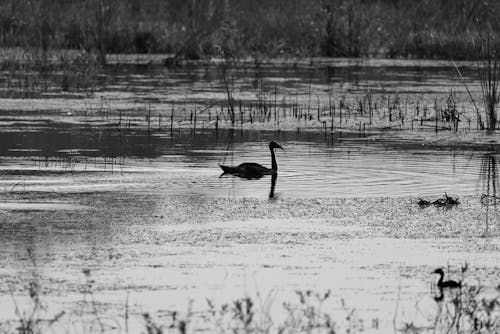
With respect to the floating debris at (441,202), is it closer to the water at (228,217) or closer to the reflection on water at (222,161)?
the water at (228,217)

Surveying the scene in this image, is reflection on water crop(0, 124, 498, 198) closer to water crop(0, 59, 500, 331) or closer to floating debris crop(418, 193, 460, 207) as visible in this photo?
water crop(0, 59, 500, 331)

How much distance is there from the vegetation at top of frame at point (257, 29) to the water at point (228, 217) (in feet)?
33.6

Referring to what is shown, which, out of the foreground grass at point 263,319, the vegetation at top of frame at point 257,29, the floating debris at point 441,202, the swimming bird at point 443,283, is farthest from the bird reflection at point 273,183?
the vegetation at top of frame at point 257,29

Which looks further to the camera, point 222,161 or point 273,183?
point 222,161

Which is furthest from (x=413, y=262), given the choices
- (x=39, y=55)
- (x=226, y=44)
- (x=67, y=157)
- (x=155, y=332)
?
(x=226, y=44)

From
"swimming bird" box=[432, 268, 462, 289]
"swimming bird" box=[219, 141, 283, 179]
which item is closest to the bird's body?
"swimming bird" box=[219, 141, 283, 179]

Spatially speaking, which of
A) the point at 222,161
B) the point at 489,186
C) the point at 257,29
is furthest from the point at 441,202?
the point at 257,29

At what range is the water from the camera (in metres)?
6.98

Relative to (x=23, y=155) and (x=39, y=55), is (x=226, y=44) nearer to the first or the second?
(x=39, y=55)

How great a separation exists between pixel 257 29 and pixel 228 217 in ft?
65.5

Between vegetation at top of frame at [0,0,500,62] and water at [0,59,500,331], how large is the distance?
1025 cm

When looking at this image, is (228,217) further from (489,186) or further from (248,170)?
(489,186)

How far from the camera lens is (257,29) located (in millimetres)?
28859

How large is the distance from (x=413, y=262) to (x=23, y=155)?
586 centimetres
